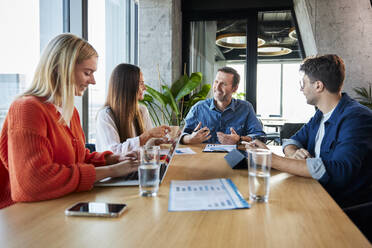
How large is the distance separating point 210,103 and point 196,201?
213 centimetres

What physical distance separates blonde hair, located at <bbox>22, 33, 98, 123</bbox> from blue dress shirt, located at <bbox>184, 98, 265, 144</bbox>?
1667 millimetres

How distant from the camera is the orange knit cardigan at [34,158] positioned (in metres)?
0.98

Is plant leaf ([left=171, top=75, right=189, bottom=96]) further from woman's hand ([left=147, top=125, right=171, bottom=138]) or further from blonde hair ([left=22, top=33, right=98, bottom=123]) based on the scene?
blonde hair ([left=22, top=33, right=98, bottom=123])

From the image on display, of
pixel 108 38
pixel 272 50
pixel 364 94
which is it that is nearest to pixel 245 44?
pixel 272 50

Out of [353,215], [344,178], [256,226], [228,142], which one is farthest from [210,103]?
[256,226]

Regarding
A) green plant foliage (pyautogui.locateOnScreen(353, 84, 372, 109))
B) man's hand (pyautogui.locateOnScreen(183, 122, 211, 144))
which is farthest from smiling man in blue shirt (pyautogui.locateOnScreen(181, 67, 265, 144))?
green plant foliage (pyautogui.locateOnScreen(353, 84, 372, 109))

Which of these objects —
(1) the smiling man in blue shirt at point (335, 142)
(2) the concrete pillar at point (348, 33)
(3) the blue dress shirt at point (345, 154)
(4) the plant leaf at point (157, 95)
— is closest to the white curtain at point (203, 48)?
(4) the plant leaf at point (157, 95)

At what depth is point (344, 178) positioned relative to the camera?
1.26 m

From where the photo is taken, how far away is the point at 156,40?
4.26m

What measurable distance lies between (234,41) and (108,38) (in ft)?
7.48

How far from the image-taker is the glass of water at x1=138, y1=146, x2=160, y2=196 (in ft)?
3.36

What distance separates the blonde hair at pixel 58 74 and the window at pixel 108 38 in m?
1.79

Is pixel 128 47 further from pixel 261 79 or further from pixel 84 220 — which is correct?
pixel 84 220

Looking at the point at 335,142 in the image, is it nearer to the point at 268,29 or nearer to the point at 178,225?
the point at 178,225
